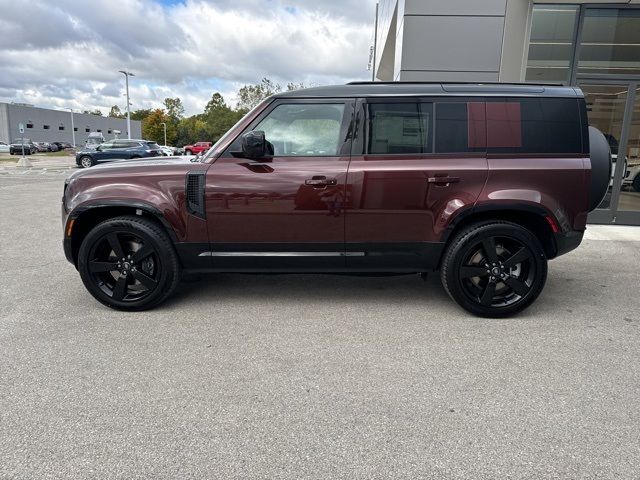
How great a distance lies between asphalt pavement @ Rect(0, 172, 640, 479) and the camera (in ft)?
6.78

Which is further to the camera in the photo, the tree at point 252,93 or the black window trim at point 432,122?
the tree at point 252,93

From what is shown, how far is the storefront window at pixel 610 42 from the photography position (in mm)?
7691

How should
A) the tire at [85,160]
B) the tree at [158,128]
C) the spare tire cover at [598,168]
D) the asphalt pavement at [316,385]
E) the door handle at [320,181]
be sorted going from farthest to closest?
the tree at [158,128] → the tire at [85,160] → the spare tire cover at [598,168] → the door handle at [320,181] → the asphalt pavement at [316,385]

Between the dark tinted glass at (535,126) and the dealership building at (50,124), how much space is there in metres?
68.6

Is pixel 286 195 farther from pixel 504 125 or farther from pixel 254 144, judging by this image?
pixel 504 125

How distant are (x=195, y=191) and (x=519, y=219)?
2909 mm

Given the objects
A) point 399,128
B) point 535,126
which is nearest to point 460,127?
point 399,128

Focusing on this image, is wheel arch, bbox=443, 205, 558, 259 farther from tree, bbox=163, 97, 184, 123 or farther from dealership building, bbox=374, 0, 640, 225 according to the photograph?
tree, bbox=163, 97, 184, 123

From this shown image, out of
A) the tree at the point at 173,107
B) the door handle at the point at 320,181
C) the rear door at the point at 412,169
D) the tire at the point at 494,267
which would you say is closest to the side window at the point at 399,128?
the rear door at the point at 412,169

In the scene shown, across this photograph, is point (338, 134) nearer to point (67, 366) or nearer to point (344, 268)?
point (344, 268)

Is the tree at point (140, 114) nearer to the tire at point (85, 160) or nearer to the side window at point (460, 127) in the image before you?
the tire at point (85, 160)

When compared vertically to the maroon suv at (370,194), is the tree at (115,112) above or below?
above

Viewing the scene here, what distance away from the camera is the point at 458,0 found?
7.82m

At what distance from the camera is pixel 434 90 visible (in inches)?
146
